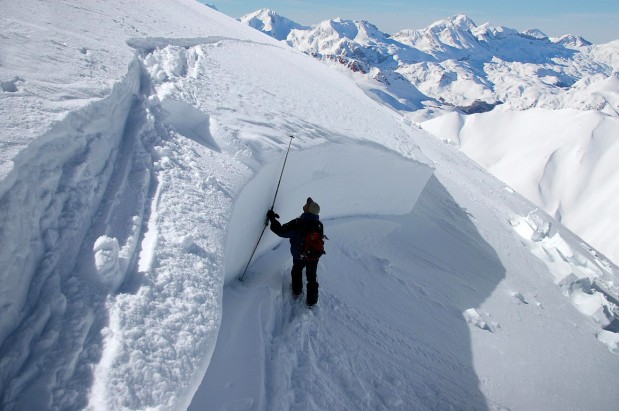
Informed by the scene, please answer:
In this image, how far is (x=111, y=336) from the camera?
94.7 inches

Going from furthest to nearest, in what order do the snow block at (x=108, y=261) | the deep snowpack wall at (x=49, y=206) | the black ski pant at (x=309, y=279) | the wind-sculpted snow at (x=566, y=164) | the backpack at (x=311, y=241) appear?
the wind-sculpted snow at (x=566, y=164) < the black ski pant at (x=309, y=279) < the backpack at (x=311, y=241) < the snow block at (x=108, y=261) < the deep snowpack wall at (x=49, y=206)

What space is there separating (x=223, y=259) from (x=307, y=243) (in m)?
1.32

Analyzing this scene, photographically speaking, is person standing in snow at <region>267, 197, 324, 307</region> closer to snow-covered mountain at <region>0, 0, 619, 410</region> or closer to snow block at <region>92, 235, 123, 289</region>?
snow-covered mountain at <region>0, 0, 619, 410</region>

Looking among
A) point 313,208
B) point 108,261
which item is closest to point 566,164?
point 313,208

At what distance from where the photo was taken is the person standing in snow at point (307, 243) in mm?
4609

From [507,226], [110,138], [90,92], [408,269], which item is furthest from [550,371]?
[90,92]

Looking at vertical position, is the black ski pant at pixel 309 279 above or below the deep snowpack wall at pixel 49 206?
below

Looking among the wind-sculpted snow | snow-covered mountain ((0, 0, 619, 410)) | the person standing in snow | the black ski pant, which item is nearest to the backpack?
the person standing in snow

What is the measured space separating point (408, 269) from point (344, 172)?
2222 mm

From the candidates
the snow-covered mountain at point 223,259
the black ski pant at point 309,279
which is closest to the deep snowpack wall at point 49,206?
the snow-covered mountain at point 223,259

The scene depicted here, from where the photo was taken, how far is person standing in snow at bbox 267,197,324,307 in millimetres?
4609

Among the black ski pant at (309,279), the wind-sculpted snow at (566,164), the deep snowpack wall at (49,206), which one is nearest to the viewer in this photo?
the deep snowpack wall at (49,206)

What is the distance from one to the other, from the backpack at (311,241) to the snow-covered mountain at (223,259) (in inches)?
25.8

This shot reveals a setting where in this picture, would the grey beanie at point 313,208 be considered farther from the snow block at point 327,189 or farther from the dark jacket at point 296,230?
the snow block at point 327,189
